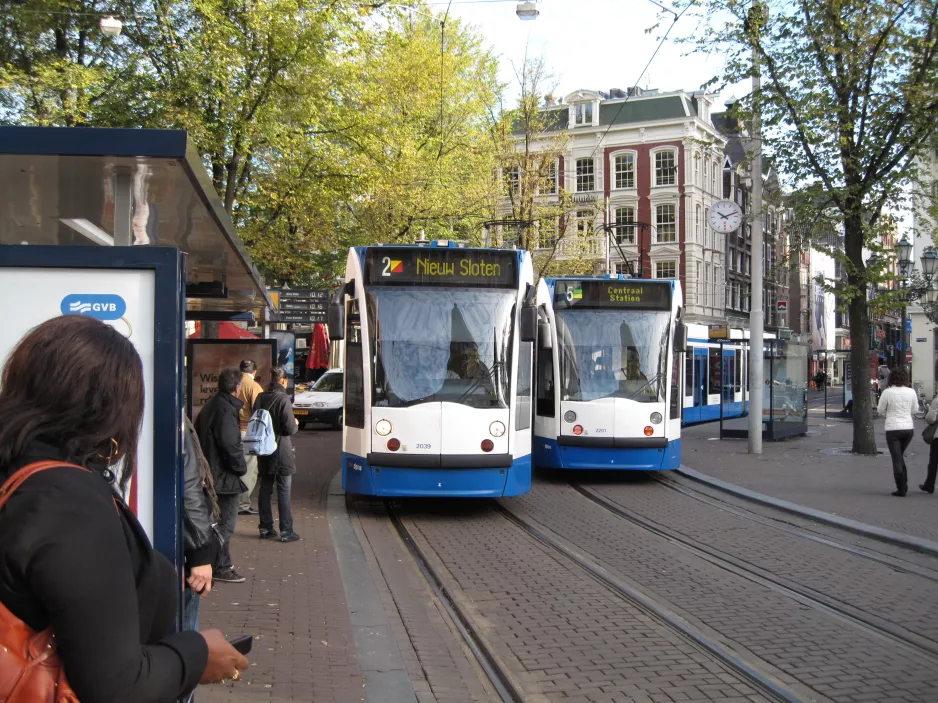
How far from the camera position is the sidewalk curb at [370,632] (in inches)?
196

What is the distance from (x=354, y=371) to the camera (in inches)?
426

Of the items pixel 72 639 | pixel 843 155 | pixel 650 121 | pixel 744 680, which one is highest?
pixel 650 121

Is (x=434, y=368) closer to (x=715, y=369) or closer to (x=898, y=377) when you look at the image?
(x=898, y=377)

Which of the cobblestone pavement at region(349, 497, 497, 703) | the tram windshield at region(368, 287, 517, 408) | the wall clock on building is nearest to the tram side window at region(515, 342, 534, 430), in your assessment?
the tram windshield at region(368, 287, 517, 408)

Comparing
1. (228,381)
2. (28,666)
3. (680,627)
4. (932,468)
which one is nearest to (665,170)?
(932,468)

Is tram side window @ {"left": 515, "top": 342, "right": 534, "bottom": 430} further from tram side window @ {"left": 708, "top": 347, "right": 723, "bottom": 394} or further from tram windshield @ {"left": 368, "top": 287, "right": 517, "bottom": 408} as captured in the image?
tram side window @ {"left": 708, "top": 347, "right": 723, "bottom": 394}

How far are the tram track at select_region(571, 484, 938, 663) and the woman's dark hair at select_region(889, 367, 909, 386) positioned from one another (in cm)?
431

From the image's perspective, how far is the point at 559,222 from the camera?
30391mm

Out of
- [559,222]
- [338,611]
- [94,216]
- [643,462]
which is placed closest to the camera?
[94,216]

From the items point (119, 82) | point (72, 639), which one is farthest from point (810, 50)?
point (72, 639)

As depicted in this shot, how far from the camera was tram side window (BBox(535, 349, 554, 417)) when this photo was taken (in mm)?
14336

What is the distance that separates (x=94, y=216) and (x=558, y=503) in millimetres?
7944

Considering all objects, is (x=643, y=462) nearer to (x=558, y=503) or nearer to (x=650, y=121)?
(x=558, y=503)

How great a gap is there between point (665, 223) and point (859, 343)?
41.1 metres
